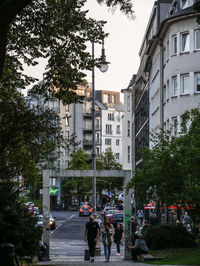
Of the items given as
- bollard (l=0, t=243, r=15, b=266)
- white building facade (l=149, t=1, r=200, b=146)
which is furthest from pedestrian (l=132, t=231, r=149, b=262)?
white building facade (l=149, t=1, r=200, b=146)

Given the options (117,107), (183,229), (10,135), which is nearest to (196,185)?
(183,229)

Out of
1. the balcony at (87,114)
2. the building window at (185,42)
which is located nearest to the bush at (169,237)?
the building window at (185,42)

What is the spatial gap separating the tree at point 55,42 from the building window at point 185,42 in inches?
1244

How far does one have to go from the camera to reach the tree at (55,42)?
65.3 feet

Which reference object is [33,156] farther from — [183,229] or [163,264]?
[183,229]

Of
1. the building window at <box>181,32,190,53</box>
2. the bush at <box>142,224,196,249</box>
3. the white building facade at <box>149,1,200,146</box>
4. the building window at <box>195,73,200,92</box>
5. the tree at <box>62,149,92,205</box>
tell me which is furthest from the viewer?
the tree at <box>62,149,92,205</box>

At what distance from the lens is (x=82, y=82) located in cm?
2158

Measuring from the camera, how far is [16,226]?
45.3 ft

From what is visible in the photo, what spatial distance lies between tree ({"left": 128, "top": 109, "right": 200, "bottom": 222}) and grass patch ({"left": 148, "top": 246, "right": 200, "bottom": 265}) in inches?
74.1

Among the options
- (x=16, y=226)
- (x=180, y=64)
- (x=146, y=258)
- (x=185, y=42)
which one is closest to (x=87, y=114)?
(x=185, y=42)

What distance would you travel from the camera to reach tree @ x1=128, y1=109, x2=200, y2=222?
93.0 ft

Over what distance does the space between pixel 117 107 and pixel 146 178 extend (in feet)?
478

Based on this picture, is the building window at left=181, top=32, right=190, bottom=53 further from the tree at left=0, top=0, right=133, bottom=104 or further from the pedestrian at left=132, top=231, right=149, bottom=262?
the tree at left=0, top=0, right=133, bottom=104

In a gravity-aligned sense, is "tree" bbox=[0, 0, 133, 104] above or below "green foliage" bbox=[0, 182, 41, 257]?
above
